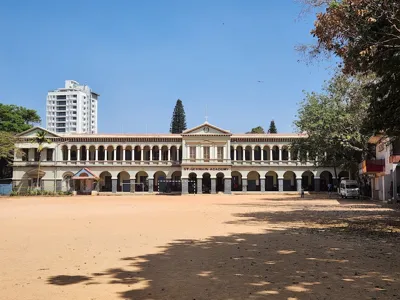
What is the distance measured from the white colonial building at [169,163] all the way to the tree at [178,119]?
20.7 meters

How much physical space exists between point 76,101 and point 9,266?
156 m

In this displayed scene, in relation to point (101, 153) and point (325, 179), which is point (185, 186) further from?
point (325, 179)

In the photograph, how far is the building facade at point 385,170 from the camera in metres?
29.8

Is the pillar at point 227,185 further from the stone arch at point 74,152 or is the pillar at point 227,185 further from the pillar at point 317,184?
the stone arch at point 74,152

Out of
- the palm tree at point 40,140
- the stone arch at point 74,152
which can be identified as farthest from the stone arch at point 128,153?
the palm tree at point 40,140

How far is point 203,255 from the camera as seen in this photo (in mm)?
9570

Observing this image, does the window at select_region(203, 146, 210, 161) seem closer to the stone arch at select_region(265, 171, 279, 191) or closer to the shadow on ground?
the stone arch at select_region(265, 171, 279, 191)

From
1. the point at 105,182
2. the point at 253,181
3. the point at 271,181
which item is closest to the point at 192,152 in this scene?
the point at 253,181

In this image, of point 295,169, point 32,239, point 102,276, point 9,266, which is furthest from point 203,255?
point 295,169

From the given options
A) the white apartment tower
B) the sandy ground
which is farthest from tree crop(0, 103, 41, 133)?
the white apartment tower

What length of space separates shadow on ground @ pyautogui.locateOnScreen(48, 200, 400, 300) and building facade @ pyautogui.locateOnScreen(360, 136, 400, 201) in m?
19.4

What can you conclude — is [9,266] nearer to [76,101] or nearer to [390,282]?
[390,282]

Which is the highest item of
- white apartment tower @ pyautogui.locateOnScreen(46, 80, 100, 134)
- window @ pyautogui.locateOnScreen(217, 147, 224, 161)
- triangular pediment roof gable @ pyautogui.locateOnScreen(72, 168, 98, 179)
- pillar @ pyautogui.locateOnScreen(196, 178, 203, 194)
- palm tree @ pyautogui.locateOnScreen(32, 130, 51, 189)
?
white apartment tower @ pyautogui.locateOnScreen(46, 80, 100, 134)

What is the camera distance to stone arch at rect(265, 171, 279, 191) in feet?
218
